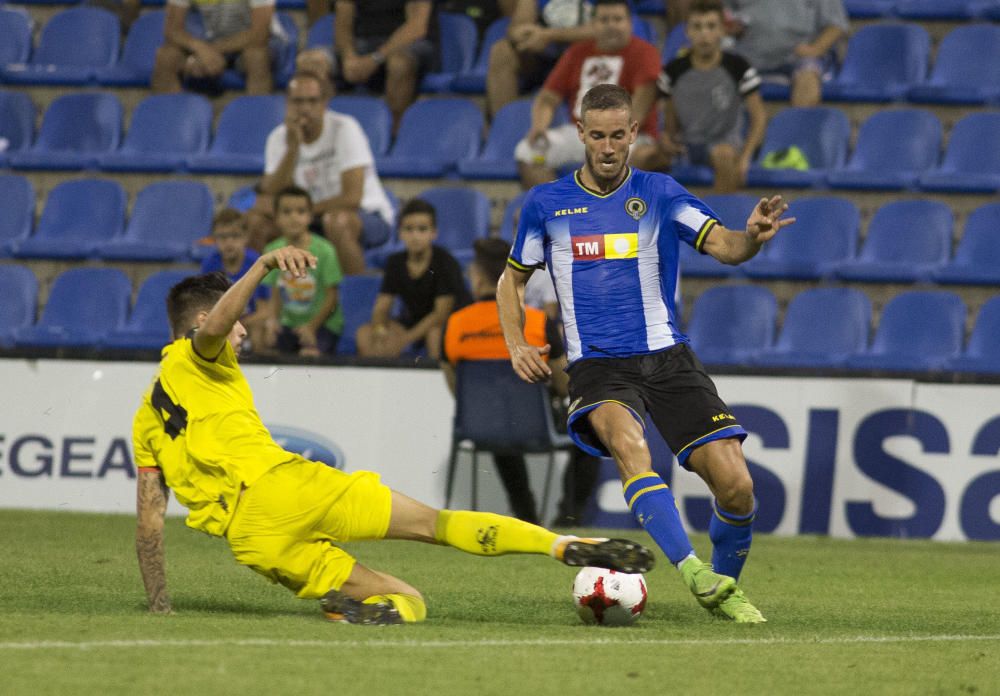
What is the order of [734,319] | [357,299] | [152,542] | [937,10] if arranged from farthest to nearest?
1. [937,10]
2. [357,299]
3. [734,319]
4. [152,542]

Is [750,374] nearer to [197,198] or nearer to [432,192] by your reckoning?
[432,192]

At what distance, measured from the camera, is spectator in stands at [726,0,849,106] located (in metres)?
12.8

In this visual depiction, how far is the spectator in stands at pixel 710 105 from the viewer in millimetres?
12016

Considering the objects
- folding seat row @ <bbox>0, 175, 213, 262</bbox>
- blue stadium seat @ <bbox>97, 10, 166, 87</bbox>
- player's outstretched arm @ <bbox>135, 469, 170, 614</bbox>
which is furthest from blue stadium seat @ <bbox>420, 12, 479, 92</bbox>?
player's outstretched arm @ <bbox>135, 469, 170, 614</bbox>

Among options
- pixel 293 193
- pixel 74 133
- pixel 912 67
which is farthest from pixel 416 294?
pixel 912 67

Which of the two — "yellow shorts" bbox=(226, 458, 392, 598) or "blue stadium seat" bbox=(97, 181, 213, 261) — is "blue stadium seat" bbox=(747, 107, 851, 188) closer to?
"blue stadium seat" bbox=(97, 181, 213, 261)

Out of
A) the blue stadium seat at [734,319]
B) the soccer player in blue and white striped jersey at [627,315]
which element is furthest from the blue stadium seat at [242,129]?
the soccer player in blue and white striped jersey at [627,315]

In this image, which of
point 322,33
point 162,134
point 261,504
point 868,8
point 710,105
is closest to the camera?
point 261,504

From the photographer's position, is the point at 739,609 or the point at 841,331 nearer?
the point at 739,609

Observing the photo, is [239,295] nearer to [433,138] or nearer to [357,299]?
[357,299]

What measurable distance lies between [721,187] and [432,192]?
229cm

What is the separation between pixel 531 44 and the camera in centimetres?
1295

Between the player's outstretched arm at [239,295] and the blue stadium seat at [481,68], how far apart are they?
845 cm

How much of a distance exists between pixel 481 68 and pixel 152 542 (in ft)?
29.0
